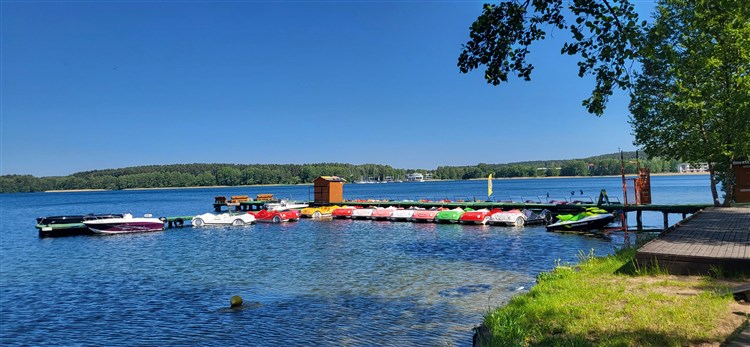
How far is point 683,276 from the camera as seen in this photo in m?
11.5

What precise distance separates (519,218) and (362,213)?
19856 mm

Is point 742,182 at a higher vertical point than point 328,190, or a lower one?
higher

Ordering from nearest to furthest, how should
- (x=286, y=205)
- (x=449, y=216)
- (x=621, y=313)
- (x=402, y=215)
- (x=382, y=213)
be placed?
1. (x=621, y=313)
2. (x=449, y=216)
3. (x=402, y=215)
4. (x=382, y=213)
5. (x=286, y=205)

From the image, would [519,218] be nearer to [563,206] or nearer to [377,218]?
[563,206]

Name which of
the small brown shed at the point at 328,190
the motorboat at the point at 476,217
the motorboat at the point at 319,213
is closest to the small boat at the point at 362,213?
the motorboat at the point at 319,213

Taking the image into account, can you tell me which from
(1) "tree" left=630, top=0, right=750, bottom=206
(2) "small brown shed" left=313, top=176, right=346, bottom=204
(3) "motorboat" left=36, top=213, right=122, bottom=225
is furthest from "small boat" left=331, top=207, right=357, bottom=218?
(1) "tree" left=630, top=0, right=750, bottom=206

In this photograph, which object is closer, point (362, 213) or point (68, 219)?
point (68, 219)

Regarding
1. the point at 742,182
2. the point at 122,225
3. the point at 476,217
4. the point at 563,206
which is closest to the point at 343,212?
the point at 476,217

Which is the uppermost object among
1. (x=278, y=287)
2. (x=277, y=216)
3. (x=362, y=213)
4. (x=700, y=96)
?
(x=700, y=96)

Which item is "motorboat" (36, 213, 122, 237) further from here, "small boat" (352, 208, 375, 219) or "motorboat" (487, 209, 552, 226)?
"motorboat" (487, 209, 552, 226)

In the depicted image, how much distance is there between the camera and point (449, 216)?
47.0 meters

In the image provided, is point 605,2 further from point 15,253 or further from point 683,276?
point 15,253

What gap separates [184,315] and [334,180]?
52.2m

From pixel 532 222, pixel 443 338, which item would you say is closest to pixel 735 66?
pixel 532 222
